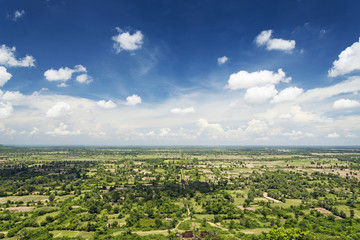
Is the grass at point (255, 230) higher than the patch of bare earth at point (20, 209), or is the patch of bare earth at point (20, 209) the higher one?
the patch of bare earth at point (20, 209)

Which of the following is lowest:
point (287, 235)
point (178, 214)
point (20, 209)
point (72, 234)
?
point (72, 234)

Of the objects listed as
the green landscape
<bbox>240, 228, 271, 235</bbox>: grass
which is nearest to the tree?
the green landscape

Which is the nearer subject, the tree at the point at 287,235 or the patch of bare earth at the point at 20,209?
the tree at the point at 287,235

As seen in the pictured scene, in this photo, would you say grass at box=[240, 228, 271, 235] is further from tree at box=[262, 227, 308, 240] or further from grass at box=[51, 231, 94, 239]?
grass at box=[51, 231, 94, 239]

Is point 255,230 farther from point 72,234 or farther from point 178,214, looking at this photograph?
point 72,234

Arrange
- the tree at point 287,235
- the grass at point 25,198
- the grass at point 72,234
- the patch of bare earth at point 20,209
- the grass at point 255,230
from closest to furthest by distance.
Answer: the tree at point 287,235
the grass at point 72,234
the grass at point 255,230
the patch of bare earth at point 20,209
the grass at point 25,198

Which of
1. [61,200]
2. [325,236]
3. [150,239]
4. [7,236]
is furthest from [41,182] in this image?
[325,236]

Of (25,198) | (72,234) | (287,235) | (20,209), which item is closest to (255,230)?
(287,235)

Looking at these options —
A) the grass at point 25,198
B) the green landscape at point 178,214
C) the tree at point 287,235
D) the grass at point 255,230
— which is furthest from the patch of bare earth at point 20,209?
the tree at point 287,235

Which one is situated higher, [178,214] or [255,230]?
[178,214]

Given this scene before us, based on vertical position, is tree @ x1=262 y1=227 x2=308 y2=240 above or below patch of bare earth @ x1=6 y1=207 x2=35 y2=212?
above

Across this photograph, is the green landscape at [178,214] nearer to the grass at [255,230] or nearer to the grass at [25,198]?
the grass at [255,230]
